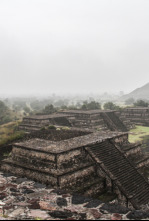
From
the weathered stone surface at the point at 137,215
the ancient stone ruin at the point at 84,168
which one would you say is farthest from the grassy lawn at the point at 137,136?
the weathered stone surface at the point at 137,215

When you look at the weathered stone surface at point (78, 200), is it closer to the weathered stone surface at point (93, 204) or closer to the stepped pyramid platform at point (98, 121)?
the weathered stone surface at point (93, 204)

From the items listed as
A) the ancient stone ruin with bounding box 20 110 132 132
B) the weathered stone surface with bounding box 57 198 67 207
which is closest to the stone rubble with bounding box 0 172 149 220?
the weathered stone surface with bounding box 57 198 67 207

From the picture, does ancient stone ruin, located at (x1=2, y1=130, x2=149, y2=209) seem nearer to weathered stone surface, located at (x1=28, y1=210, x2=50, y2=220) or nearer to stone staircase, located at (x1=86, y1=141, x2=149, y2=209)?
stone staircase, located at (x1=86, y1=141, x2=149, y2=209)

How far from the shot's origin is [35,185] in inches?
431

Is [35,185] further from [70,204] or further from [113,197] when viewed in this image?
[113,197]

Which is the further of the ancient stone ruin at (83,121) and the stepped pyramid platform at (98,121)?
the stepped pyramid platform at (98,121)

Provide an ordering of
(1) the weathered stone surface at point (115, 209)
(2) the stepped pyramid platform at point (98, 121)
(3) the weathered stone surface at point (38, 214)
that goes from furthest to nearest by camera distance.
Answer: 1. (2) the stepped pyramid platform at point (98, 121)
2. (1) the weathered stone surface at point (115, 209)
3. (3) the weathered stone surface at point (38, 214)

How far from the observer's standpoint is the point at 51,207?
8.16 m

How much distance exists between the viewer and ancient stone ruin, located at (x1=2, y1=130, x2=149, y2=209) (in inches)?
449

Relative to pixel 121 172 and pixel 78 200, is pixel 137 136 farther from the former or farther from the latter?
pixel 78 200

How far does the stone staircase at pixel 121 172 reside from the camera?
37.1ft

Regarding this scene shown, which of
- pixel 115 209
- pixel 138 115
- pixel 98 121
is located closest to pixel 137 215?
pixel 115 209

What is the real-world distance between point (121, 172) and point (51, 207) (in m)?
5.62

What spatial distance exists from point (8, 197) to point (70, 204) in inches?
103
